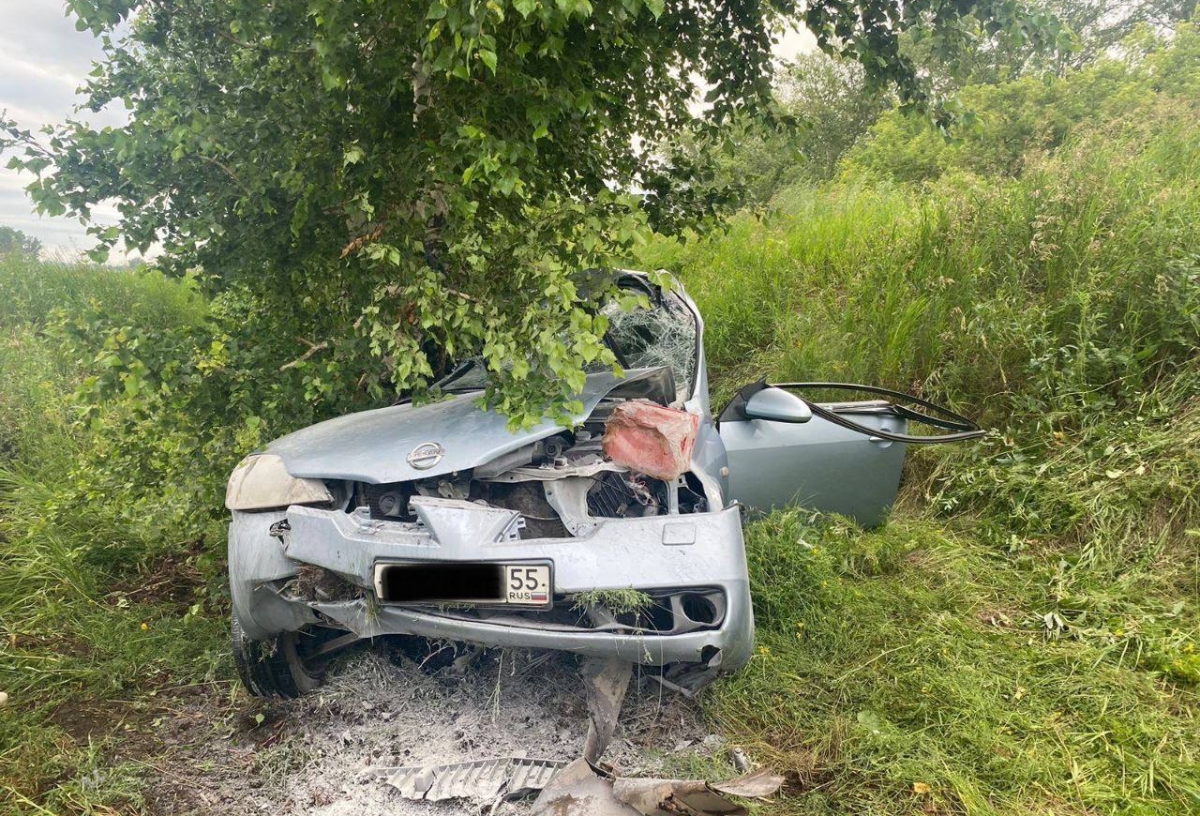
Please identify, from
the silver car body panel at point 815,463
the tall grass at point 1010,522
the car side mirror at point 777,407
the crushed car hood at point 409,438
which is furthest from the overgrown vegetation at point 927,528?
the car side mirror at point 777,407

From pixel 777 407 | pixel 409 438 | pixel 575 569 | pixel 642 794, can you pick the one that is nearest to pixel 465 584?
pixel 575 569

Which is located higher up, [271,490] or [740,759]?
[271,490]

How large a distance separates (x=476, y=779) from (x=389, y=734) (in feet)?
1.42

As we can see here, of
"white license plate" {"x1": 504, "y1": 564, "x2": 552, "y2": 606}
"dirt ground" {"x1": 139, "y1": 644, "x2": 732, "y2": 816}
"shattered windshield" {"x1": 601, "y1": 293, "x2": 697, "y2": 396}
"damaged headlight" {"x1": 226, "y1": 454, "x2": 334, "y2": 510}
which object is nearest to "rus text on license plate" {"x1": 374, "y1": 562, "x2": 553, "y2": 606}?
"white license plate" {"x1": 504, "y1": 564, "x2": 552, "y2": 606}

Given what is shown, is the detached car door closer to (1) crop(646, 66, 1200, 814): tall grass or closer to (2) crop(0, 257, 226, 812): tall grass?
(1) crop(646, 66, 1200, 814): tall grass

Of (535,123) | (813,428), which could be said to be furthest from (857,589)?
(535,123)

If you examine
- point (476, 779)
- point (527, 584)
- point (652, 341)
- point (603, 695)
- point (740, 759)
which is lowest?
point (740, 759)

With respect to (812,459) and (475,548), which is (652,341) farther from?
(475,548)

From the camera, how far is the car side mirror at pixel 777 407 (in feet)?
9.09

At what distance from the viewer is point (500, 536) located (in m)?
2.00

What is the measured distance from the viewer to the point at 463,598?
1946mm

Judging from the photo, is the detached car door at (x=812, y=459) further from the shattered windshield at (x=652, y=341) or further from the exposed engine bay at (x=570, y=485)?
the exposed engine bay at (x=570, y=485)

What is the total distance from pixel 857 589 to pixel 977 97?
1429cm

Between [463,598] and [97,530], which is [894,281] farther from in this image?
[97,530]
